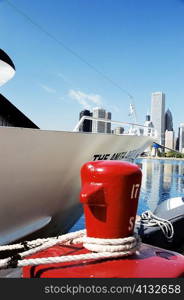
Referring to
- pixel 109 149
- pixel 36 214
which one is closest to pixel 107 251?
pixel 36 214

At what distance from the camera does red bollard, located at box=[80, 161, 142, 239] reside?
171 centimetres

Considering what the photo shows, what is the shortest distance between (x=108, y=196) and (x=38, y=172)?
1.79 metres

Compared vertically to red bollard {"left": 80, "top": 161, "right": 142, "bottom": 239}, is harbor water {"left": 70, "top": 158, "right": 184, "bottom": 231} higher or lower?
lower

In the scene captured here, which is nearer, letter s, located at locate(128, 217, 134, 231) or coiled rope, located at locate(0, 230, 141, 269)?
coiled rope, located at locate(0, 230, 141, 269)

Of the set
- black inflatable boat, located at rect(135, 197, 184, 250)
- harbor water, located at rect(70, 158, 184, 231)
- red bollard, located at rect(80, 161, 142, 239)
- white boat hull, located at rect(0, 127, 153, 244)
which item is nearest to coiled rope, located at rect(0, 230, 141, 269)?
red bollard, located at rect(80, 161, 142, 239)

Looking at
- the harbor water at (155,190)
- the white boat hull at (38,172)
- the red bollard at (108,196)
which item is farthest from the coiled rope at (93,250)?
the harbor water at (155,190)

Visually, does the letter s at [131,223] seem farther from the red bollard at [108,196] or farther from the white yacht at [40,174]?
the white yacht at [40,174]

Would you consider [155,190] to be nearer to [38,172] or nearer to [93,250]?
[38,172]

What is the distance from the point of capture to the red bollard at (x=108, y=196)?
171 centimetres

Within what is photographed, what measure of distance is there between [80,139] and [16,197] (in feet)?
3.32

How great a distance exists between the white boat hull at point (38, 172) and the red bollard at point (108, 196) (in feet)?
4.65

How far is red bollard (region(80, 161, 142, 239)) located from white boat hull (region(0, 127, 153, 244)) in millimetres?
1417

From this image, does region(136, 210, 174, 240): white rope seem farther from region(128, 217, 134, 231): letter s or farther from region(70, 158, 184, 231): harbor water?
region(128, 217, 134, 231): letter s

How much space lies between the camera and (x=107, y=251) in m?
1.69
